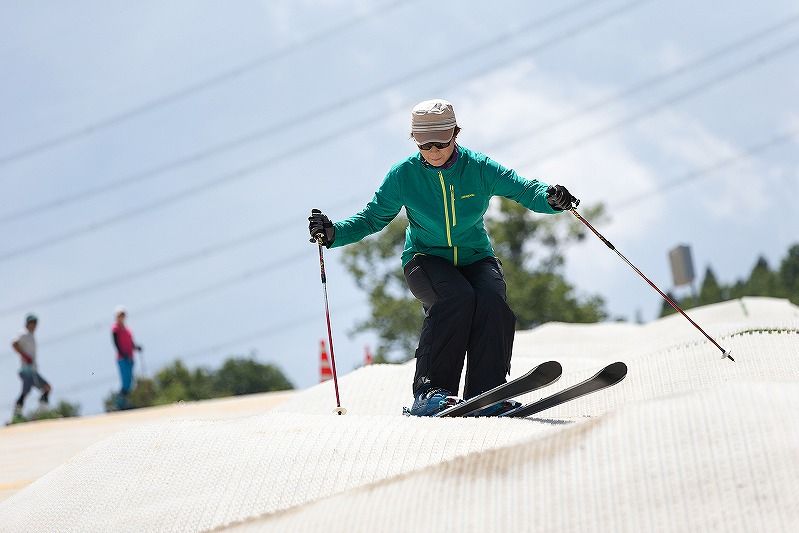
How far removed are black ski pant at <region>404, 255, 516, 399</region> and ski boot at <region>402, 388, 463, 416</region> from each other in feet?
0.15

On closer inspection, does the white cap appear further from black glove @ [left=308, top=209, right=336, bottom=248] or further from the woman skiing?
black glove @ [left=308, top=209, right=336, bottom=248]

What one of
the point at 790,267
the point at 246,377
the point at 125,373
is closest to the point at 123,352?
the point at 125,373

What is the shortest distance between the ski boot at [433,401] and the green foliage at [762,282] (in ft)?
218

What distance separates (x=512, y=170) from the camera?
6.55 meters

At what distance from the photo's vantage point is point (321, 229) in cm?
652

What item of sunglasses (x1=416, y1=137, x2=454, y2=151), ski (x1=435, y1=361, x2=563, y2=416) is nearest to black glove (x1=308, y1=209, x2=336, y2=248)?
sunglasses (x1=416, y1=137, x2=454, y2=151)

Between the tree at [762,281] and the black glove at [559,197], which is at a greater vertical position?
the black glove at [559,197]

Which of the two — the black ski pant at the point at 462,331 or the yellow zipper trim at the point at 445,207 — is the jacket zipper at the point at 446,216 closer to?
the yellow zipper trim at the point at 445,207

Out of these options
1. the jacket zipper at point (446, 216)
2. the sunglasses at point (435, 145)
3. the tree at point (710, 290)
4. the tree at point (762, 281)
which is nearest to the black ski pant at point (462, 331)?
the jacket zipper at point (446, 216)

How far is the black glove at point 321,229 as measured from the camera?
6512 millimetres

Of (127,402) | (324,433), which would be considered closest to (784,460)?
(324,433)

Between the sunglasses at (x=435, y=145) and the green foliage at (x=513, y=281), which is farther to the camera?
the green foliage at (x=513, y=281)

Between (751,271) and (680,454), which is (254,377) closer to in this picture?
(751,271)

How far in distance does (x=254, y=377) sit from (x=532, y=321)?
31.3 m
